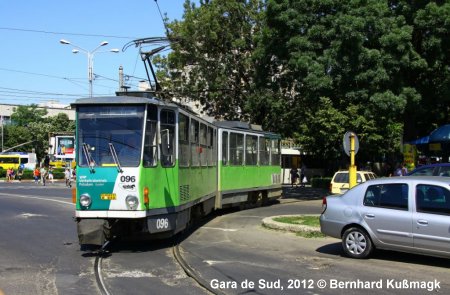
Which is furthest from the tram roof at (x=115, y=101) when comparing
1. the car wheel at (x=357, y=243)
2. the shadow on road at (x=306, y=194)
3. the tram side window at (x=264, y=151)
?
the shadow on road at (x=306, y=194)

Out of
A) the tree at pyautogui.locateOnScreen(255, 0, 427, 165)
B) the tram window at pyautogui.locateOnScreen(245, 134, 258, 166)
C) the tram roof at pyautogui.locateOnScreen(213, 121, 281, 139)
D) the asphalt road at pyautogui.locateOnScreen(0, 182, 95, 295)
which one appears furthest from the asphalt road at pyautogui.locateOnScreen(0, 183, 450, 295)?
the tree at pyautogui.locateOnScreen(255, 0, 427, 165)

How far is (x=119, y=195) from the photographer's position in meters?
10.2

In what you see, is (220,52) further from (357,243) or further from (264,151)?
(357,243)

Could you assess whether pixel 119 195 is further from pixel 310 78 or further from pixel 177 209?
pixel 310 78

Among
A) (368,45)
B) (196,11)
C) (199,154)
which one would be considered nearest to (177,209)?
(199,154)

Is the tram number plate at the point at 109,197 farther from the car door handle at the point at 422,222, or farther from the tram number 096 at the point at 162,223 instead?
the car door handle at the point at 422,222

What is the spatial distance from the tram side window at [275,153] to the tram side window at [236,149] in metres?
3.54

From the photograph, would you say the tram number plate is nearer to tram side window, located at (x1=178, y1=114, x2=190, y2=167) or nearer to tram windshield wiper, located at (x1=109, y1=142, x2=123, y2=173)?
tram windshield wiper, located at (x1=109, y1=142, x2=123, y2=173)

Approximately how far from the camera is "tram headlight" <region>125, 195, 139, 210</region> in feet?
33.3

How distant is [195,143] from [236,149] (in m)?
5.49

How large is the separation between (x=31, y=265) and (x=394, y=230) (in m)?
6.37

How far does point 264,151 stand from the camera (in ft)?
71.7

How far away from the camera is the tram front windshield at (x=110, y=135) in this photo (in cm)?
1035

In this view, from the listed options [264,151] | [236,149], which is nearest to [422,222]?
[236,149]
